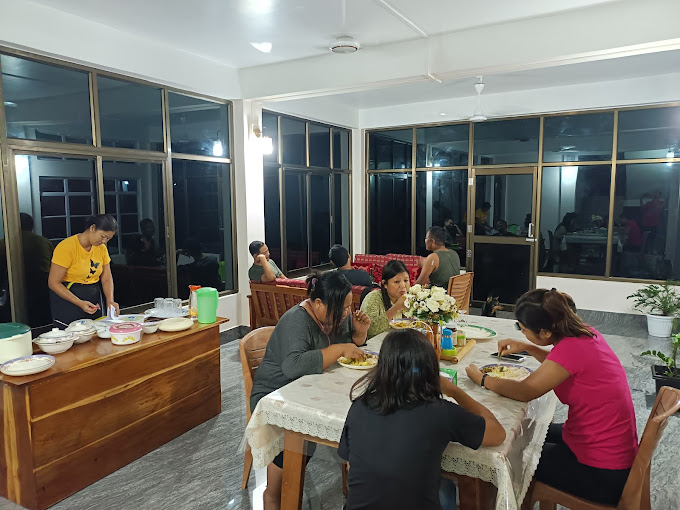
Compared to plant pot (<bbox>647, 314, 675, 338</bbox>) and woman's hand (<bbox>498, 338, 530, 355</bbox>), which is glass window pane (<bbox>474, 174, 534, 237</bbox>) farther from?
woman's hand (<bbox>498, 338, 530, 355</bbox>)

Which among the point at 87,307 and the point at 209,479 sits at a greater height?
the point at 87,307

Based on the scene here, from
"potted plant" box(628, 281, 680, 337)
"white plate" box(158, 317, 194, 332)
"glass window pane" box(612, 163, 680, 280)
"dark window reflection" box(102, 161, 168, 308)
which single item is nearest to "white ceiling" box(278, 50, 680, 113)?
"glass window pane" box(612, 163, 680, 280)

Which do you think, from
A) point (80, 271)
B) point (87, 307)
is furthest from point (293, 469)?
point (80, 271)

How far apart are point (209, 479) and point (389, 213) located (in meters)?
5.62

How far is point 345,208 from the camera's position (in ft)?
25.4

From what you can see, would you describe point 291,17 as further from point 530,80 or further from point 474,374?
point 530,80

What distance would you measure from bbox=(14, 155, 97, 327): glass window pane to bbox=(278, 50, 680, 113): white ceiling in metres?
3.30

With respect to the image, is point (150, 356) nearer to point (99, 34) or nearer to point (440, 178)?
point (99, 34)

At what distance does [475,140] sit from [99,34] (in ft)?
15.9

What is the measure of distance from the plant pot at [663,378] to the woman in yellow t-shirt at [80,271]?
13.4 feet

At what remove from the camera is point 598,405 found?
183 cm

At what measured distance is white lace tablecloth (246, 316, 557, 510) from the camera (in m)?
1.58

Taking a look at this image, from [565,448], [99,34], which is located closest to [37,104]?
[99,34]

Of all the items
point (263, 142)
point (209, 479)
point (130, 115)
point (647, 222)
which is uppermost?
point (130, 115)
